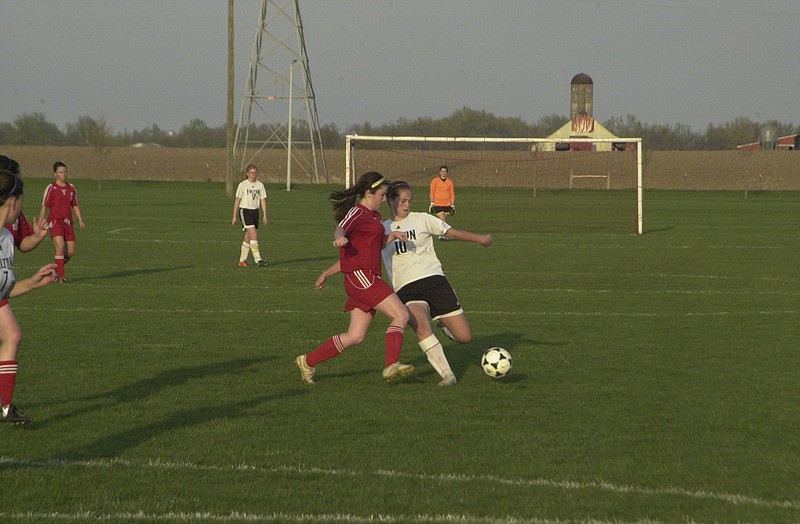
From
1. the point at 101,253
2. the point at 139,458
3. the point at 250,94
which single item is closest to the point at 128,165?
A: the point at 250,94

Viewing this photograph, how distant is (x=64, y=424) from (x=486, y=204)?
36273mm

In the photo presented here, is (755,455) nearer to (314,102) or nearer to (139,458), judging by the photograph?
(139,458)

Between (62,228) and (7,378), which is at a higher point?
(62,228)

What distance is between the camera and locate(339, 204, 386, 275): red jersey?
844 cm

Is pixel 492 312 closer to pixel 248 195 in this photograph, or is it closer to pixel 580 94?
pixel 248 195

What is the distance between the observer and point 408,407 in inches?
314

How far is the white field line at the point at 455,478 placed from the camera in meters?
5.63

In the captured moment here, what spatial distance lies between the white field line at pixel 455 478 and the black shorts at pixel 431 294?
10.1ft

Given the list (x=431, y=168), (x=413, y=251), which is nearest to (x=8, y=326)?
(x=413, y=251)

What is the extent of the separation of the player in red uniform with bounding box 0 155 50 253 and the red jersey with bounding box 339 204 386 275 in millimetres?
2306

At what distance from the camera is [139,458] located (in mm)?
6438

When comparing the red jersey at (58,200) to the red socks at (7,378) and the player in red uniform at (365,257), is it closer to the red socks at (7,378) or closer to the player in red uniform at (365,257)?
the player in red uniform at (365,257)

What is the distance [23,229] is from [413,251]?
3184 mm

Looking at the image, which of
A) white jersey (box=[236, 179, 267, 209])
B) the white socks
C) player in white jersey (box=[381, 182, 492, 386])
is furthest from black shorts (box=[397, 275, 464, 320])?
white jersey (box=[236, 179, 267, 209])
